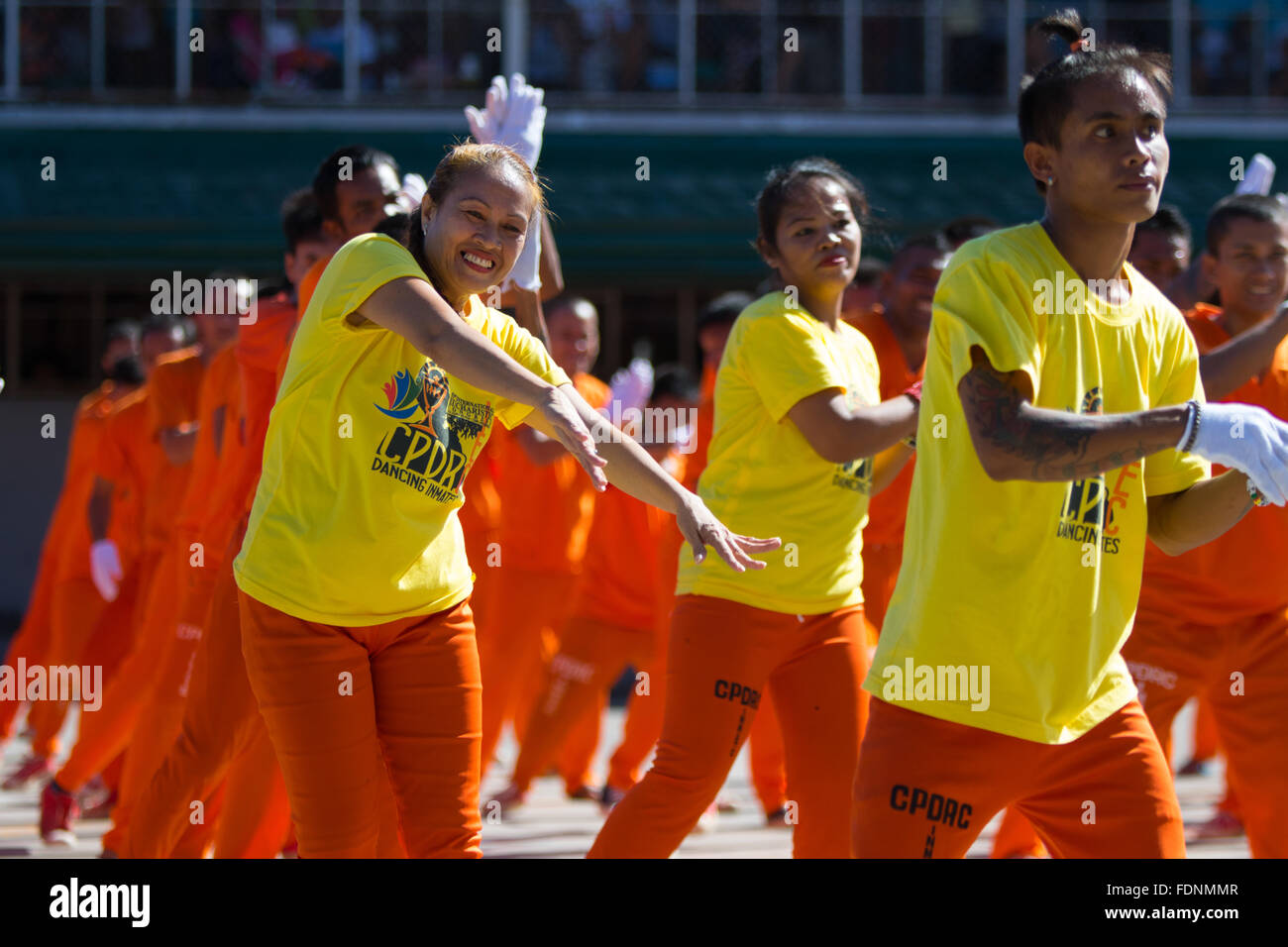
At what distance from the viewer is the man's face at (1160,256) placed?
502 centimetres

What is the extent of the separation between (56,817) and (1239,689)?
390cm

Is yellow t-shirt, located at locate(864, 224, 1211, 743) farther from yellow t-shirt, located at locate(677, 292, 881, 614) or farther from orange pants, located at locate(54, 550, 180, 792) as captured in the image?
orange pants, located at locate(54, 550, 180, 792)

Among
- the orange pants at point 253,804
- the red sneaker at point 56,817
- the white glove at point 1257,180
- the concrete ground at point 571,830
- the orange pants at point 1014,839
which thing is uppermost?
the white glove at point 1257,180

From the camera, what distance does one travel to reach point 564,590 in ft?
23.3

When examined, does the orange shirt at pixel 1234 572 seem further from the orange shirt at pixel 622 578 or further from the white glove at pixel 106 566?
the white glove at pixel 106 566

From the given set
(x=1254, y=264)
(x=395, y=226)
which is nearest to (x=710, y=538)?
(x=395, y=226)

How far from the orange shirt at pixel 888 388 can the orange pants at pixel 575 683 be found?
1.94 m

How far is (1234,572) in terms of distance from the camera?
4215mm

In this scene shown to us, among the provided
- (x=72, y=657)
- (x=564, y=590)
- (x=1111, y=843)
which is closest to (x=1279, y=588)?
(x=1111, y=843)

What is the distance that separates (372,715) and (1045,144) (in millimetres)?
1657

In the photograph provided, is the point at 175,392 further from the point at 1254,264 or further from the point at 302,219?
the point at 1254,264

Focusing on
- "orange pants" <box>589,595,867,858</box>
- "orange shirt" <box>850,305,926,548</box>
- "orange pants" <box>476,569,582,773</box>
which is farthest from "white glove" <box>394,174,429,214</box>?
"orange pants" <box>476,569,582,773</box>

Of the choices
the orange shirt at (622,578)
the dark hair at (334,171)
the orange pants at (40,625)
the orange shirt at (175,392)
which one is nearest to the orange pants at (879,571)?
the orange shirt at (622,578)

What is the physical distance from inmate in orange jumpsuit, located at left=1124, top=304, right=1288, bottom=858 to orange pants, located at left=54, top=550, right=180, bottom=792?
308 cm
